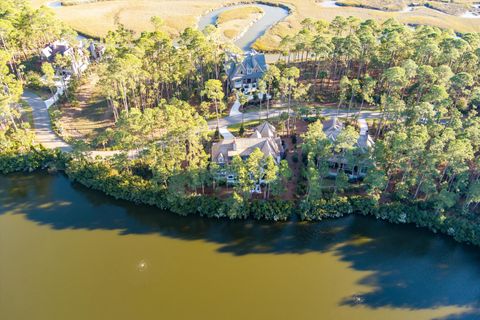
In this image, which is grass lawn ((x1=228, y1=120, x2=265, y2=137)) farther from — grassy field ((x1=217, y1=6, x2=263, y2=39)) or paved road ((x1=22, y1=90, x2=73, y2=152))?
grassy field ((x1=217, y1=6, x2=263, y2=39))

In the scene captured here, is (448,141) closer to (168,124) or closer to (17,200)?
(168,124)

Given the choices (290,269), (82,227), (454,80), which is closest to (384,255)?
(290,269)

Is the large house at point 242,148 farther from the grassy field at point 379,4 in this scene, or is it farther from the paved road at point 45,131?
the grassy field at point 379,4

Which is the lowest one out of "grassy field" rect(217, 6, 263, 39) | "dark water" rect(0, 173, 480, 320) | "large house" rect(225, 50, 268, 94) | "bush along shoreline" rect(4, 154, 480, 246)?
"dark water" rect(0, 173, 480, 320)

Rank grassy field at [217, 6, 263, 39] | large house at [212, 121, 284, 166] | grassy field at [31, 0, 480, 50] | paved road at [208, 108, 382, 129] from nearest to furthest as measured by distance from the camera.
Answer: large house at [212, 121, 284, 166], paved road at [208, 108, 382, 129], grassy field at [217, 6, 263, 39], grassy field at [31, 0, 480, 50]

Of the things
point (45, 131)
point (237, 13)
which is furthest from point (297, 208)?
point (237, 13)

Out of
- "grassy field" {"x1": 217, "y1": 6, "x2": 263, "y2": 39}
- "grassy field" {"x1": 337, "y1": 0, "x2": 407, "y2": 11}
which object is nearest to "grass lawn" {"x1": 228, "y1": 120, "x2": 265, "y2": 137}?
"grassy field" {"x1": 217, "y1": 6, "x2": 263, "y2": 39}
